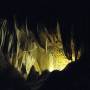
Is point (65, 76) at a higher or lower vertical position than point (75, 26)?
lower

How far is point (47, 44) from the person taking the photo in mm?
9203

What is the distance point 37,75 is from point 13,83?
25.5 inches

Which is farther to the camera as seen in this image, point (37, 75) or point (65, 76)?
point (37, 75)

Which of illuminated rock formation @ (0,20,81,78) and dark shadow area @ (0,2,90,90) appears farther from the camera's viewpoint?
illuminated rock formation @ (0,20,81,78)

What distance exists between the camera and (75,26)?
877 centimetres

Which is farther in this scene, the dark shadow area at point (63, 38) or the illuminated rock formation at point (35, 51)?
the illuminated rock formation at point (35, 51)

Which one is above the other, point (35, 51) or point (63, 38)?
point (63, 38)

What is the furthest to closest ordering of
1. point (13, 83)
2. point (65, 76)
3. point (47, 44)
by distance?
point (47, 44) < point (13, 83) < point (65, 76)

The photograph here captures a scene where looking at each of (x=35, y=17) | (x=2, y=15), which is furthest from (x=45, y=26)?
(x=2, y=15)

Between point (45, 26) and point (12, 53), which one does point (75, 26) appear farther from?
point (12, 53)

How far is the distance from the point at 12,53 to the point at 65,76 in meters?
1.69

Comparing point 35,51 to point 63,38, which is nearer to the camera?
point 63,38

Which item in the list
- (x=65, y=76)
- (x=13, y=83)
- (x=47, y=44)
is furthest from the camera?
(x=47, y=44)

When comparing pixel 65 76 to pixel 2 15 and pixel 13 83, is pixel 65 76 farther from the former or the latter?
pixel 2 15
